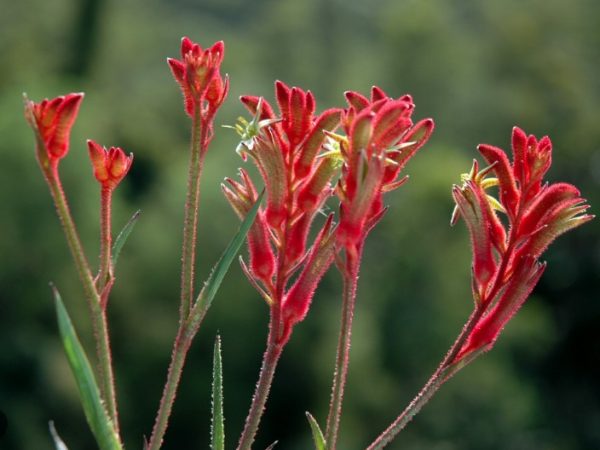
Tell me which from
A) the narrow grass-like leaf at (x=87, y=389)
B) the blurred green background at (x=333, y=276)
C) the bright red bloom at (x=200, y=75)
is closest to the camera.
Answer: the narrow grass-like leaf at (x=87, y=389)

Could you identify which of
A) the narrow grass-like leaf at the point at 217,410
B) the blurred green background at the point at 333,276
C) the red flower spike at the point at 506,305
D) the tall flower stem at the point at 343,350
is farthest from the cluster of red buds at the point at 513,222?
the blurred green background at the point at 333,276

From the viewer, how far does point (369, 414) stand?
20828mm

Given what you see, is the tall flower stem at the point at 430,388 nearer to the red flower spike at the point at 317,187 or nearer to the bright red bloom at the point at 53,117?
the red flower spike at the point at 317,187

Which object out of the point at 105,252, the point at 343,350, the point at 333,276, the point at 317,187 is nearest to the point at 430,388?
the point at 343,350

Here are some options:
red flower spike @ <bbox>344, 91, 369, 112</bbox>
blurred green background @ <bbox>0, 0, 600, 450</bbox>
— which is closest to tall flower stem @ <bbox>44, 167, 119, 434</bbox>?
red flower spike @ <bbox>344, 91, 369, 112</bbox>

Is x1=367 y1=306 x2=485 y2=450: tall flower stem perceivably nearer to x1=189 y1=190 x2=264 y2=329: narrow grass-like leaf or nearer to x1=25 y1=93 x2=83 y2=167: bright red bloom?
x1=189 y1=190 x2=264 y2=329: narrow grass-like leaf

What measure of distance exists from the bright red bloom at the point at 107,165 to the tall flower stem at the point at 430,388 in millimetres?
319

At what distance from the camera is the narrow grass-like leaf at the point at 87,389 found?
2.54 feet

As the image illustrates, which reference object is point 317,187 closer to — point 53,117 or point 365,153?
point 365,153

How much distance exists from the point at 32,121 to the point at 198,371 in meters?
19.5

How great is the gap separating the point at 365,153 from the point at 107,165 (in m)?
0.24

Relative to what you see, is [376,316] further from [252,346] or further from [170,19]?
[170,19]

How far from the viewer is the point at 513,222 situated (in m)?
0.92

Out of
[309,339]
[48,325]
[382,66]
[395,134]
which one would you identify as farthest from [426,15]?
[395,134]
